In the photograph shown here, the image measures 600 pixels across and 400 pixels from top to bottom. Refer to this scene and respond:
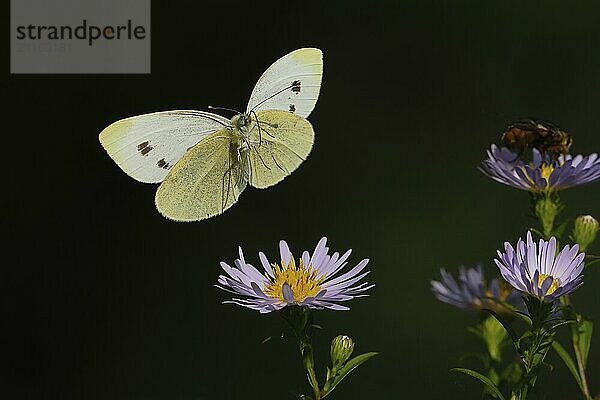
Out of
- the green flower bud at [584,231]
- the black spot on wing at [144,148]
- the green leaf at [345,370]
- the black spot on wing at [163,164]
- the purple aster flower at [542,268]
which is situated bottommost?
the green leaf at [345,370]

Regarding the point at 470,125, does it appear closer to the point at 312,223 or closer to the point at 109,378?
the point at 312,223

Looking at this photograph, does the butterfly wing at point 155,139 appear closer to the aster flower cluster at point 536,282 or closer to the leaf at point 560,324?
the aster flower cluster at point 536,282

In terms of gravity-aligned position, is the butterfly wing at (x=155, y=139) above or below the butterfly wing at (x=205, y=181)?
above

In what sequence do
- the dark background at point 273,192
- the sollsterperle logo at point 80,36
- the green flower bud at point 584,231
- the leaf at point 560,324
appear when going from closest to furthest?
the leaf at point 560,324, the green flower bud at point 584,231, the dark background at point 273,192, the sollsterperle logo at point 80,36

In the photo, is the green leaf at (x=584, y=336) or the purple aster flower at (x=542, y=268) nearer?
the purple aster flower at (x=542, y=268)

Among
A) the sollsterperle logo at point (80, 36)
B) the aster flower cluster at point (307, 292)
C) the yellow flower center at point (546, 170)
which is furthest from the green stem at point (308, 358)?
the sollsterperle logo at point (80, 36)

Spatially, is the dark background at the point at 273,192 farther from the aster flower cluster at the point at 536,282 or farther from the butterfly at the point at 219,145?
the aster flower cluster at the point at 536,282

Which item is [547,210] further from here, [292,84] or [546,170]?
[292,84]

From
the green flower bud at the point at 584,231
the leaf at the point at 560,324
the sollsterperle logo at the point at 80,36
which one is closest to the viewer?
the leaf at the point at 560,324
